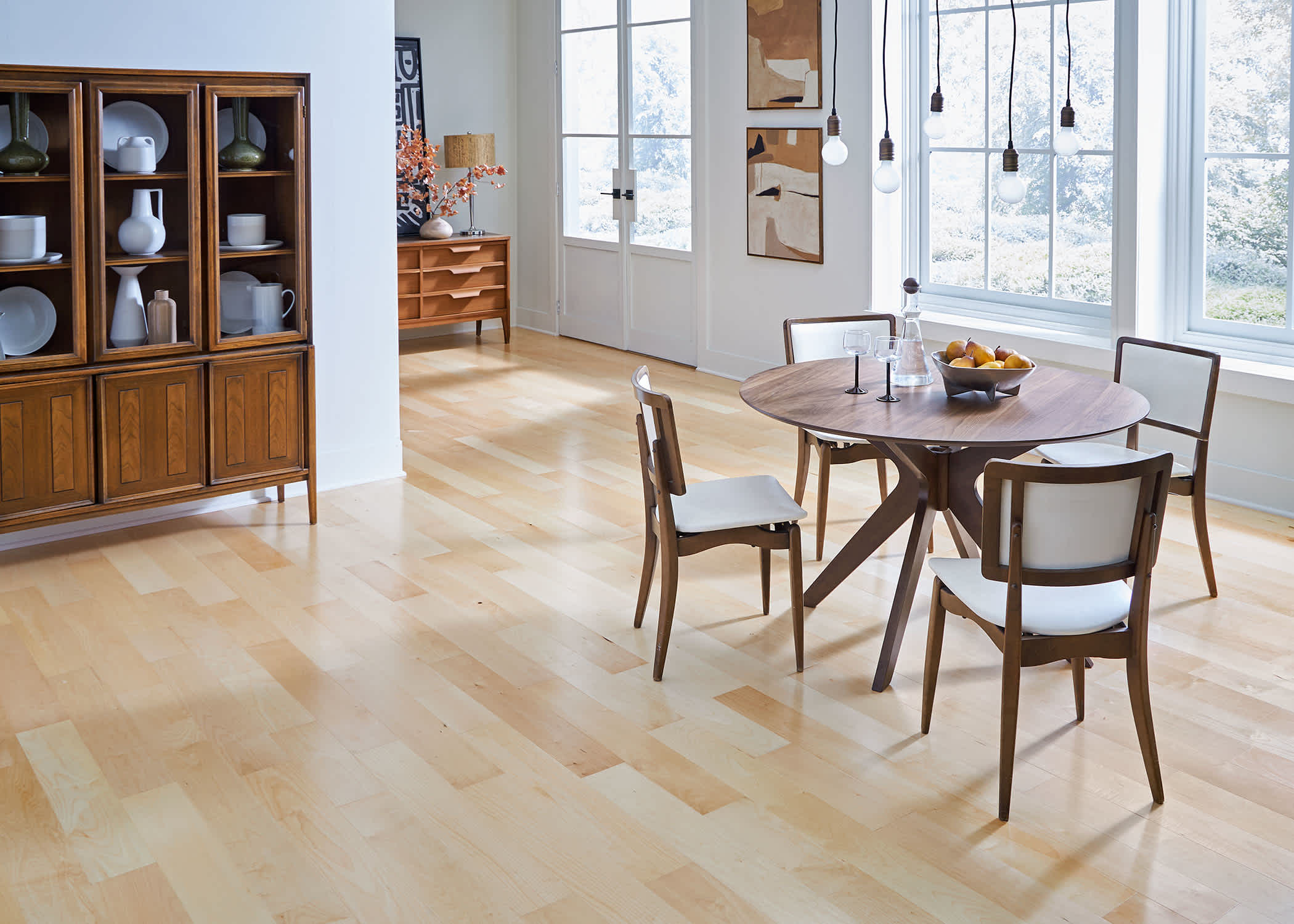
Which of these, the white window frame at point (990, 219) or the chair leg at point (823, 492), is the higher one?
the white window frame at point (990, 219)

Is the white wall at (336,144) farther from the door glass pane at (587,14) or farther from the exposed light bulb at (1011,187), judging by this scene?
the door glass pane at (587,14)

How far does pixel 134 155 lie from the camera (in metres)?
4.10

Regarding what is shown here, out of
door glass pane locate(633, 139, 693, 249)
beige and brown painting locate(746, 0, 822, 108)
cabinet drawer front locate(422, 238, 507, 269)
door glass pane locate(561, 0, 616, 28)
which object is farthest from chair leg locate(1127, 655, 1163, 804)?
door glass pane locate(561, 0, 616, 28)

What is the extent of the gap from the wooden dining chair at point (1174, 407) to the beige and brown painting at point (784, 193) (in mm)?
2699

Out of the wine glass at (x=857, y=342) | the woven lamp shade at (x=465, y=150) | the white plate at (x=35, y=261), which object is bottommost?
the wine glass at (x=857, y=342)

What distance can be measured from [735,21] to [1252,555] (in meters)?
4.13

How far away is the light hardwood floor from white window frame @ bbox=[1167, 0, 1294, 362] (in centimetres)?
74

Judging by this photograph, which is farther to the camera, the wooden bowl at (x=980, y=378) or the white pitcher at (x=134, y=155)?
the white pitcher at (x=134, y=155)

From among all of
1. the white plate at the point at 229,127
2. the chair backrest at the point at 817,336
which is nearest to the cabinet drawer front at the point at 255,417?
the white plate at the point at 229,127

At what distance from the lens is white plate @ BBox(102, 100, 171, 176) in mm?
4125

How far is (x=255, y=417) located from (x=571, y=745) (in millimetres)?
2186

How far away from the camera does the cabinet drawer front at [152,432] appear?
414 cm

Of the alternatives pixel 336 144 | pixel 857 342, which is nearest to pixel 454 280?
pixel 336 144

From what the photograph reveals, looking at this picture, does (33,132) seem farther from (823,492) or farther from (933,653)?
(933,653)
